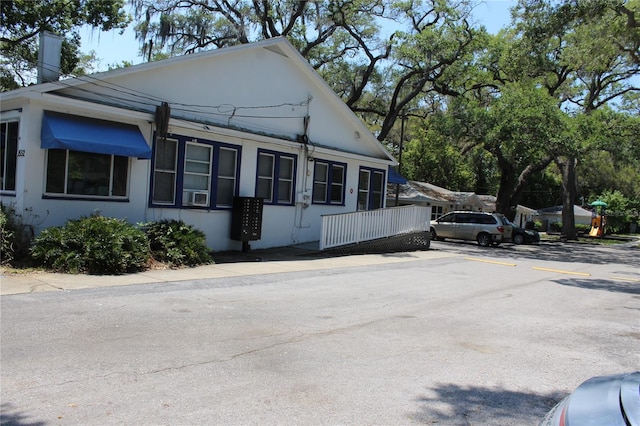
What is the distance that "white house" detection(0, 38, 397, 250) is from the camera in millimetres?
11141

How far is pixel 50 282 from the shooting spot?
8.70m

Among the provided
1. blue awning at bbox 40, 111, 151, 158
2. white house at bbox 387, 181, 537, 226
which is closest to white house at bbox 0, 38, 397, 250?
blue awning at bbox 40, 111, 151, 158

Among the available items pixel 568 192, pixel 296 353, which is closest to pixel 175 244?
pixel 296 353

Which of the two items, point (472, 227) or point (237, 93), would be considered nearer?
point (237, 93)

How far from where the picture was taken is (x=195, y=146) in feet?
46.4

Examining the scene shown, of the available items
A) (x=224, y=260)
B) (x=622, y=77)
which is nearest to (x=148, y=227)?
(x=224, y=260)

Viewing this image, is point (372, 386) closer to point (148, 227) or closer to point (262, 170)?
point (148, 227)

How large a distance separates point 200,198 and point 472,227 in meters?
18.1

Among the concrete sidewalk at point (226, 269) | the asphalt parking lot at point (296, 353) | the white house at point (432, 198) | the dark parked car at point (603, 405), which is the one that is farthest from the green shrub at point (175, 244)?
the white house at point (432, 198)

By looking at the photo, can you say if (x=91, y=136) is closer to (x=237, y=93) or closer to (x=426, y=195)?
(x=237, y=93)

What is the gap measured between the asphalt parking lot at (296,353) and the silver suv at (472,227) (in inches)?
665

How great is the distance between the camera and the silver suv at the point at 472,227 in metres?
27.1

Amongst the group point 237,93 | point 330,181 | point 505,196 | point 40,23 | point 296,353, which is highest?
point 40,23

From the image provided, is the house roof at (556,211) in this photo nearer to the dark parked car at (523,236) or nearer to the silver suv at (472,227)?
the dark parked car at (523,236)
